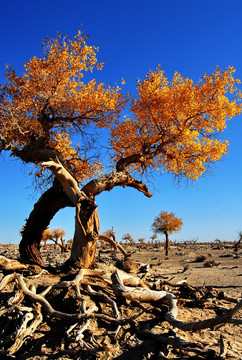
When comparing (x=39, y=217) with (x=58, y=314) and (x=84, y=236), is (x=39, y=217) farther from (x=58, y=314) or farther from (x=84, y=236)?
(x=58, y=314)

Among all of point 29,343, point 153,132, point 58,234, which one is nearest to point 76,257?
point 29,343

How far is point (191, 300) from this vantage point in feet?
25.1

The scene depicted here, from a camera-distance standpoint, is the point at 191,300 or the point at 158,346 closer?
the point at 158,346

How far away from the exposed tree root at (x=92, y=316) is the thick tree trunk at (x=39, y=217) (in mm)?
2507

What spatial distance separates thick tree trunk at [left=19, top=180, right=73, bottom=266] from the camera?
9758 millimetres

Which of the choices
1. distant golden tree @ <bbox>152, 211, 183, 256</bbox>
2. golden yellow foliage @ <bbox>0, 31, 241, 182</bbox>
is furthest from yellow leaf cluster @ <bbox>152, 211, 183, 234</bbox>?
golden yellow foliage @ <bbox>0, 31, 241, 182</bbox>

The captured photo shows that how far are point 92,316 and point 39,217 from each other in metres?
5.08

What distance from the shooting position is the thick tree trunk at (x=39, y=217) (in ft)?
32.0

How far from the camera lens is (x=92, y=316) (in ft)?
18.7

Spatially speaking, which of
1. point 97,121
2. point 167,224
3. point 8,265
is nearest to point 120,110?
point 97,121

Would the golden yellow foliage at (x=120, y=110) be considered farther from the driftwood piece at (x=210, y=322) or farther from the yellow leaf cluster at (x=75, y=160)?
the driftwood piece at (x=210, y=322)

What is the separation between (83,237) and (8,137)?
16.5ft

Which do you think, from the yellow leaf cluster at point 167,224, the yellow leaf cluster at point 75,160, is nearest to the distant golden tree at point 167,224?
the yellow leaf cluster at point 167,224

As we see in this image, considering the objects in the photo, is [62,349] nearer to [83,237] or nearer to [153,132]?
[83,237]
